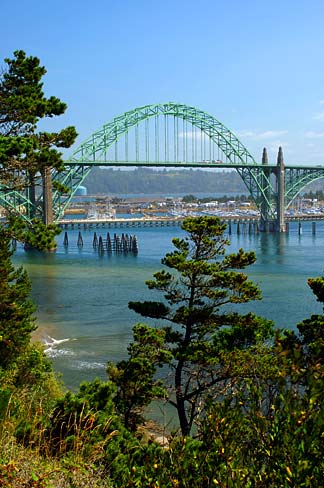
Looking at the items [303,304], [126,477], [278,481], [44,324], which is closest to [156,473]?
[126,477]

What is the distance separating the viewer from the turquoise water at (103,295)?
2148 cm

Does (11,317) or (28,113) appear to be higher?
(28,113)

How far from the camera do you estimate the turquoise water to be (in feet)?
70.5

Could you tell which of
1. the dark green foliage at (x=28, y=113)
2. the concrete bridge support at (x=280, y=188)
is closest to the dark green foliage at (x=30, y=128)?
the dark green foliage at (x=28, y=113)

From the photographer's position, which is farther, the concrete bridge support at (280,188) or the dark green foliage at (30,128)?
the concrete bridge support at (280,188)

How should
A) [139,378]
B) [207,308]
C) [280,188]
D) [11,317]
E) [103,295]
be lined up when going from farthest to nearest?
[280,188], [103,295], [11,317], [207,308], [139,378]

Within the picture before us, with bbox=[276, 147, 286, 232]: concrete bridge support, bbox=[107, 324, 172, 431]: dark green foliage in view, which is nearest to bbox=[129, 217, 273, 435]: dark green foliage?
bbox=[107, 324, 172, 431]: dark green foliage

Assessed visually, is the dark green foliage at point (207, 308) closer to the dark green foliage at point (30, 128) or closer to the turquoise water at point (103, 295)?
the dark green foliage at point (30, 128)

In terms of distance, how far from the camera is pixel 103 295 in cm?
3331

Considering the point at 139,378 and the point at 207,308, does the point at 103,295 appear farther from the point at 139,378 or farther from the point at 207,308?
the point at 139,378

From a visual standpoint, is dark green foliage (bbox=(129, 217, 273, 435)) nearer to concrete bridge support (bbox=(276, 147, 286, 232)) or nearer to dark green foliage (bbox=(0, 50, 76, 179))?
dark green foliage (bbox=(0, 50, 76, 179))

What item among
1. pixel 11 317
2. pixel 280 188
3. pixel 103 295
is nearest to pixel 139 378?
pixel 11 317

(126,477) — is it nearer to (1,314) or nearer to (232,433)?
(232,433)

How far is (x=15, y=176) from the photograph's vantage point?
12336 millimetres
